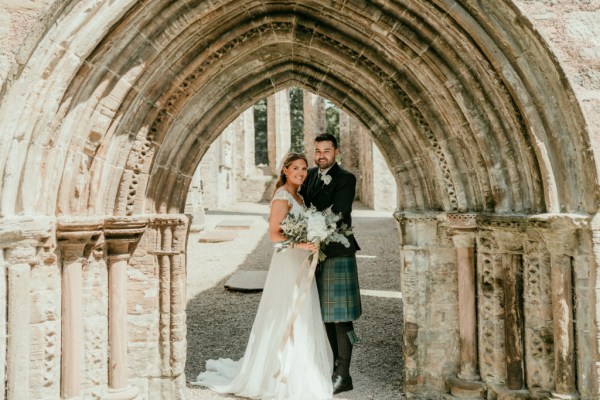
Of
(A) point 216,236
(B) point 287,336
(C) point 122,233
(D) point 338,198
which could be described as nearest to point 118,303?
(C) point 122,233

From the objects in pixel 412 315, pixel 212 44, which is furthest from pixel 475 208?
pixel 212 44

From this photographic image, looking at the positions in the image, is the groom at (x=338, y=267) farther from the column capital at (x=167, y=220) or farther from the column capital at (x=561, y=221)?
the column capital at (x=561, y=221)

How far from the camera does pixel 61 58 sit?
9.27 ft

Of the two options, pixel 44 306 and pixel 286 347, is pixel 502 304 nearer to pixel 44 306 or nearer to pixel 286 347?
pixel 286 347

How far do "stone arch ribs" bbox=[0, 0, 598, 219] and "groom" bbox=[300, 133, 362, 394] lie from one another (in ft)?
1.40

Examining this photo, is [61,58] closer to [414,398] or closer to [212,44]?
[212,44]

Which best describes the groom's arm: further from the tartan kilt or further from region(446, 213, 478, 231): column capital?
region(446, 213, 478, 231): column capital

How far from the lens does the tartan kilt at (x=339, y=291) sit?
405cm

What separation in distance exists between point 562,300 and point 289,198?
6.80 ft

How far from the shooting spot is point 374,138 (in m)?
4.15

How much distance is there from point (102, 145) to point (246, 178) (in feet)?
66.8

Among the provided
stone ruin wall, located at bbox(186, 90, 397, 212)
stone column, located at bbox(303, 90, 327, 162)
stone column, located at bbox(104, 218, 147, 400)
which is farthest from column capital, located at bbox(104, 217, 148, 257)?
stone column, located at bbox(303, 90, 327, 162)

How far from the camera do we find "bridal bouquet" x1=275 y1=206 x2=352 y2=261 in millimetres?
3723

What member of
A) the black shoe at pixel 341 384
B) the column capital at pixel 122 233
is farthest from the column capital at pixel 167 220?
the black shoe at pixel 341 384
